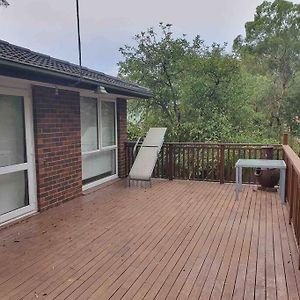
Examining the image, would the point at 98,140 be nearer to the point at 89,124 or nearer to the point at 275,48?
the point at 89,124

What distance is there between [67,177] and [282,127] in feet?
A: 40.3

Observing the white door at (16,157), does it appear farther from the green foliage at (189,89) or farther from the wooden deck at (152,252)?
the green foliage at (189,89)

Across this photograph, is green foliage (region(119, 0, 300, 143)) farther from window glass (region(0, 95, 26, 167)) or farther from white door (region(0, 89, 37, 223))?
window glass (region(0, 95, 26, 167))

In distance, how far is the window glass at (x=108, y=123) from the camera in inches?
285

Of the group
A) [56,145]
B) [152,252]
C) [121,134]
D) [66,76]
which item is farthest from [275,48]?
[152,252]

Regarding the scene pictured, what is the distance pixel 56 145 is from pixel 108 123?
212 cm

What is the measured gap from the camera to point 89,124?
6695 mm

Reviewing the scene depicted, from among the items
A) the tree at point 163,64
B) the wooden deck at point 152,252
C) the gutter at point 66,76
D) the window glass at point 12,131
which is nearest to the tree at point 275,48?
the tree at point 163,64

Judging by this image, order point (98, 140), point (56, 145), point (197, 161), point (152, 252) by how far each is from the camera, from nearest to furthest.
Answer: point (152, 252)
point (56, 145)
point (98, 140)
point (197, 161)

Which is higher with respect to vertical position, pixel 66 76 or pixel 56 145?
pixel 66 76

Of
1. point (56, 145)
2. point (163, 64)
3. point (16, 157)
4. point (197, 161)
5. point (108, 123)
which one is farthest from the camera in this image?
point (163, 64)

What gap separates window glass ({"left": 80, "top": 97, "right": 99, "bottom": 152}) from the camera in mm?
6473

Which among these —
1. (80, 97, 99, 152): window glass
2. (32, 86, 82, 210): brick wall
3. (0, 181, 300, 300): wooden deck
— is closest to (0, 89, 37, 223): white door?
(32, 86, 82, 210): brick wall

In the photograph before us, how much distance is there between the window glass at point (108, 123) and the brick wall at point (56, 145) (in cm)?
115
